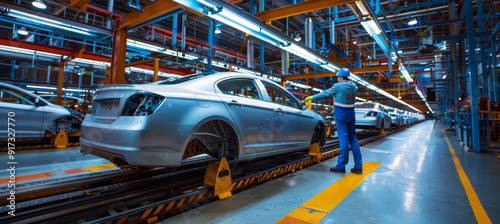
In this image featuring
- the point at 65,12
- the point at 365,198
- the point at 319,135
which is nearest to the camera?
the point at 365,198

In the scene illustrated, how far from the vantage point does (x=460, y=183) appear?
10.1 feet

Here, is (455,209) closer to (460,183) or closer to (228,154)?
(460,183)

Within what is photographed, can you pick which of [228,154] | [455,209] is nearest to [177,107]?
[228,154]

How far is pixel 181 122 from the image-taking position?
197cm

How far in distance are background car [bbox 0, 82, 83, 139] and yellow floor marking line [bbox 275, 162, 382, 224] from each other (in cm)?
528

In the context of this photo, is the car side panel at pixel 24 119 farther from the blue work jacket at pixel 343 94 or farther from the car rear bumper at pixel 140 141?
the blue work jacket at pixel 343 94

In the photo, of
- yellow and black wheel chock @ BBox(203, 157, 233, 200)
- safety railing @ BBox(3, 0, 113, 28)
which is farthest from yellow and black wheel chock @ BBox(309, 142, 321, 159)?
safety railing @ BBox(3, 0, 113, 28)

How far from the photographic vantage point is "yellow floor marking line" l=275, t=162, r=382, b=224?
1.97m

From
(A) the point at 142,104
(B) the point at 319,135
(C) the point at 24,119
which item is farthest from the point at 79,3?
(B) the point at 319,135

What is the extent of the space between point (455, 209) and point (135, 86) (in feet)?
10.2

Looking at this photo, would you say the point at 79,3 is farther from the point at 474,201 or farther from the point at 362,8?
the point at 474,201

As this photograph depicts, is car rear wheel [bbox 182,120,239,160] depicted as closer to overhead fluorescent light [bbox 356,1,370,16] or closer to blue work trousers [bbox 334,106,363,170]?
blue work trousers [bbox 334,106,363,170]

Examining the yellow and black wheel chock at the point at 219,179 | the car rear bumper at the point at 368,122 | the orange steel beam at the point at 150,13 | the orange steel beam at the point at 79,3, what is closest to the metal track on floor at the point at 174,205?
the yellow and black wheel chock at the point at 219,179

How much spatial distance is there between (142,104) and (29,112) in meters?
4.39
